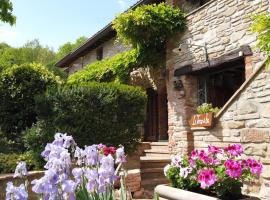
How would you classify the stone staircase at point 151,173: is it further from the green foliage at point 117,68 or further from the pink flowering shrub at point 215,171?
the green foliage at point 117,68

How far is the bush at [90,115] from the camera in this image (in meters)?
7.53

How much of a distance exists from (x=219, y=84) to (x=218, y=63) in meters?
1.86

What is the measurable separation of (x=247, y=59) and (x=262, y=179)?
9.66 feet

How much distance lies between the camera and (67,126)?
7.40 metres

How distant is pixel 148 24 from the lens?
29.9 feet

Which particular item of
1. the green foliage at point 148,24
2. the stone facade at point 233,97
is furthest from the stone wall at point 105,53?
the stone facade at point 233,97

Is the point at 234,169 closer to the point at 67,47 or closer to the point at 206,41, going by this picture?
the point at 206,41

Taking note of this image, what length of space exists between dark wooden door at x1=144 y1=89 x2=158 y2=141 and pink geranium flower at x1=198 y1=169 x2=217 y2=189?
8.23m

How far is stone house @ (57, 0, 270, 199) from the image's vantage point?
213 inches

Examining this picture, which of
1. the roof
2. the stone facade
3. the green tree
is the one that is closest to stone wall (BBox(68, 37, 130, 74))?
the roof

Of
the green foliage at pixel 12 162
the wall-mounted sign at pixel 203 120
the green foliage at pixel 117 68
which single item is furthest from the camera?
the green foliage at pixel 117 68

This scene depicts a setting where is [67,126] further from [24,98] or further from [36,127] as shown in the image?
[24,98]

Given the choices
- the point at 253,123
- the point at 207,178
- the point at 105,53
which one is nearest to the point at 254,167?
the point at 207,178

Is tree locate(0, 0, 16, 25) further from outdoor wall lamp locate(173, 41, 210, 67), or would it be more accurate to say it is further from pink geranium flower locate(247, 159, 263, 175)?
pink geranium flower locate(247, 159, 263, 175)
